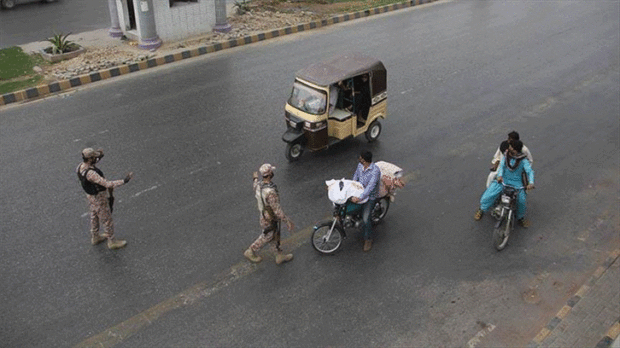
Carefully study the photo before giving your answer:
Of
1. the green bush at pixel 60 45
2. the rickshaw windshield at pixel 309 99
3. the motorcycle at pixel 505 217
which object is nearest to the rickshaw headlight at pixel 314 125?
the rickshaw windshield at pixel 309 99

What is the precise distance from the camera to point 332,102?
9727mm

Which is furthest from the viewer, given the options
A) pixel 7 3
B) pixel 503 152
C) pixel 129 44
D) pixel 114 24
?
pixel 7 3

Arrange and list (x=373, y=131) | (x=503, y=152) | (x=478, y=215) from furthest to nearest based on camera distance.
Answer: (x=373, y=131) → (x=478, y=215) → (x=503, y=152)

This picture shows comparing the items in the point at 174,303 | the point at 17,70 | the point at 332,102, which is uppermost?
the point at 332,102

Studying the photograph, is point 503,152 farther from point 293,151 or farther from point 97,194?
point 97,194

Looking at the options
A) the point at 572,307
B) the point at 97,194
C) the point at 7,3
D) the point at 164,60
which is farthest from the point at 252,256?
the point at 7,3

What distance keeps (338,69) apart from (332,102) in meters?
0.58

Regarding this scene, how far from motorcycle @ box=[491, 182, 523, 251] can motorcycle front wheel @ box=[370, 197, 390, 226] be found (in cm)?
153

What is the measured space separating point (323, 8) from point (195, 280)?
15.2 meters

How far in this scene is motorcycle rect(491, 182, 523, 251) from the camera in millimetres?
7383

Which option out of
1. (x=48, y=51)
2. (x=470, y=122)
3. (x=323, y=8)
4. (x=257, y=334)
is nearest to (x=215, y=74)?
(x=48, y=51)

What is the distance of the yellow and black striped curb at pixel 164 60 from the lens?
12664mm

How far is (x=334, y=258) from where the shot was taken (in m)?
7.34

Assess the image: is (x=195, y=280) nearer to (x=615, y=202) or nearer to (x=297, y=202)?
(x=297, y=202)
